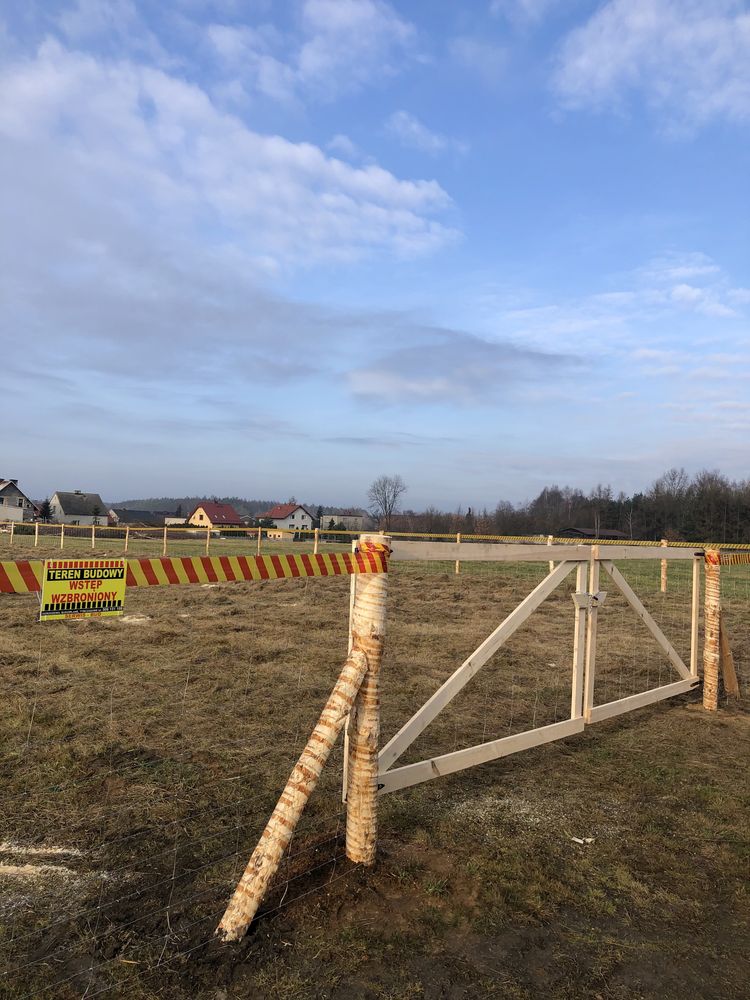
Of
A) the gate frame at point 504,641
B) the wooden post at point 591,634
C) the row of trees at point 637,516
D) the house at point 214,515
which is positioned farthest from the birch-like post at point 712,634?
the house at point 214,515

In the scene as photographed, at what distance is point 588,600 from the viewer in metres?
5.32

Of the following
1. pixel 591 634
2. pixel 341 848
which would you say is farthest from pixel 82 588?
pixel 591 634

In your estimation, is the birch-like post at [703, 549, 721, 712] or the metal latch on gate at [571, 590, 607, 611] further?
the birch-like post at [703, 549, 721, 712]

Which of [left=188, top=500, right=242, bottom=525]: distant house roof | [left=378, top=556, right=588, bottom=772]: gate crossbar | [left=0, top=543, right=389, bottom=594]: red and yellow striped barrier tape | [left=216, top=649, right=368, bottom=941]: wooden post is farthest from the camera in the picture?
[left=188, top=500, right=242, bottom=525]: distant house roof

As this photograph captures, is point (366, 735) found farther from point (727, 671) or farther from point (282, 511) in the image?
point (282, 511)

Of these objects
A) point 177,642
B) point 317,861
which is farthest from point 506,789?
point 177,642

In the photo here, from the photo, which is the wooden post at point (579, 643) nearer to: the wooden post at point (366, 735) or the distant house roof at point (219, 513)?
the wooden post at point (366, 735)

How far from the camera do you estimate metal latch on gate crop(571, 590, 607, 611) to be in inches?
207

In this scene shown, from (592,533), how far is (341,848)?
84.5 metres

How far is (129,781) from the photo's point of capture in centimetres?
423

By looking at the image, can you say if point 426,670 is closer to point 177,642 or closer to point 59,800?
point 177,642

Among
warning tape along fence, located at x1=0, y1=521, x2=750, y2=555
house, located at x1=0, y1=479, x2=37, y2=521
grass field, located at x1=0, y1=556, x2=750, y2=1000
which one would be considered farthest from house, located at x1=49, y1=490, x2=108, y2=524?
grass field, located at x1=0, y1=556, x2=750, y2=1000

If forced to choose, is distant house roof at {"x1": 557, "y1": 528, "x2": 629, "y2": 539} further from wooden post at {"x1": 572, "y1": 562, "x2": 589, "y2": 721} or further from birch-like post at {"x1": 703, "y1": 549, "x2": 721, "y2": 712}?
wooden post at {"x1": 572, "y1": 562, "x2": 589, "y2": 721}

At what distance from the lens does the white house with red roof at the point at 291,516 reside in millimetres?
105131
